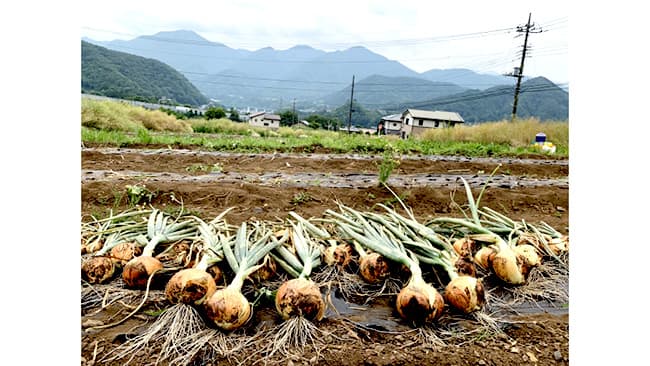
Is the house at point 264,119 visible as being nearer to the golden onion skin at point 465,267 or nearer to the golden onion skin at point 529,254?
the golden onion skin at point 529,254

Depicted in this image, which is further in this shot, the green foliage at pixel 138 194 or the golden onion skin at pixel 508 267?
the green foliage at pixel 138 194

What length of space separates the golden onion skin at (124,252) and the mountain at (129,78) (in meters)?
34.5

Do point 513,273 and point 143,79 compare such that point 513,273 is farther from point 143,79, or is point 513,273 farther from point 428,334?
point 143,79

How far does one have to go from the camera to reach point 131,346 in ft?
4.12

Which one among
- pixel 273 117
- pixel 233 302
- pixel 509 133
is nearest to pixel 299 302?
pixel 233 302

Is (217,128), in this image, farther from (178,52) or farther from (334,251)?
(178,52)

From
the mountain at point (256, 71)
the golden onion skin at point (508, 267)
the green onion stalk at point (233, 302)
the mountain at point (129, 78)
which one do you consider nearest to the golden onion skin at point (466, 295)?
the golden onion skin at point (508, 267)

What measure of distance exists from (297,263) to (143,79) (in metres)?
59.0

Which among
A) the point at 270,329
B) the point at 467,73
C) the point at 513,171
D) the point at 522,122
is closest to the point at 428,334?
the point at 270,329

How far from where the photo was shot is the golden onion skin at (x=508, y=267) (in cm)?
177

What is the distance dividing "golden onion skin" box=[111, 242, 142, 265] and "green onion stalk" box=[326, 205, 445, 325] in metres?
0.97

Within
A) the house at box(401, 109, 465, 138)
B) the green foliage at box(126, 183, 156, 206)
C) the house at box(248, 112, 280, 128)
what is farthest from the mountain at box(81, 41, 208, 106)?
the green foliage at box(126, 183, 156, 206)

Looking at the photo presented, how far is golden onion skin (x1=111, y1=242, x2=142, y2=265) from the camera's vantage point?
173cm

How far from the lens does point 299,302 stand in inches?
53.1
